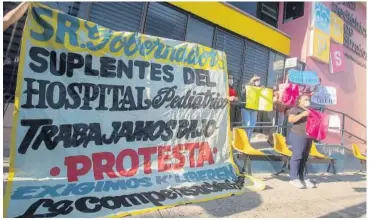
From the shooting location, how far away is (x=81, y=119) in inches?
131

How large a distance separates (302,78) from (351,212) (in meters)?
7.07

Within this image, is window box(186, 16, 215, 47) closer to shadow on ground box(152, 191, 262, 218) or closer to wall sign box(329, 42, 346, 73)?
shadow on ground box(152, 191, 262, 218)

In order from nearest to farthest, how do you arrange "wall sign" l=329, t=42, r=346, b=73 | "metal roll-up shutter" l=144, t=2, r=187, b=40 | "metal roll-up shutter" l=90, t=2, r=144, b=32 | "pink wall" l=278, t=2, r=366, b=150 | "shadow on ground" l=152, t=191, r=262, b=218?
"shadow on ground" l=152, t=191, r=262, b=218
"metal roll-up shutter" l=90, t=2, r=144, b=32
"metal roll-up shutter" l=144, t=2, r=187, b=40
"pink wall" l=278, t=2, r=366, b=150
"wall sign" l=329, t=42, r=346, b=73

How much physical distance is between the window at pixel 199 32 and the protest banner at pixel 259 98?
2814 millimetres

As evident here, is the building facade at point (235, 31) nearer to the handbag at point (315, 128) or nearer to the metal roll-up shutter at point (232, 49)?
the metal roll-up shutter at point (232, 49)

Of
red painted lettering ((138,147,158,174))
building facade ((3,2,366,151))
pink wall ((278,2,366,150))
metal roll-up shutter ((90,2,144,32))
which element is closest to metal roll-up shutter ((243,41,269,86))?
building facade ((3,2,366,151))

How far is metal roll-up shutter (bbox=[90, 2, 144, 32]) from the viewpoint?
6.28 meters

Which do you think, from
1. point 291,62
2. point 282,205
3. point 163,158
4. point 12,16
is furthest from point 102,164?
point 291,62

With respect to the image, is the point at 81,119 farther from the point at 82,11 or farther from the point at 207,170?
the point at 82,11

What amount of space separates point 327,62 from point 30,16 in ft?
40.8

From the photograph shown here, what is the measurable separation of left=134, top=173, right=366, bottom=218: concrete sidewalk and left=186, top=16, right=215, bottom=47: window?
473 cm

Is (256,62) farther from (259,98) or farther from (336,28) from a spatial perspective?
(336,28)

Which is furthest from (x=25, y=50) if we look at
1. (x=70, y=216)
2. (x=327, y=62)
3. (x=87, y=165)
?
(x=327, y=62)

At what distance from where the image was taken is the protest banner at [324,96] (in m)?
11.1
